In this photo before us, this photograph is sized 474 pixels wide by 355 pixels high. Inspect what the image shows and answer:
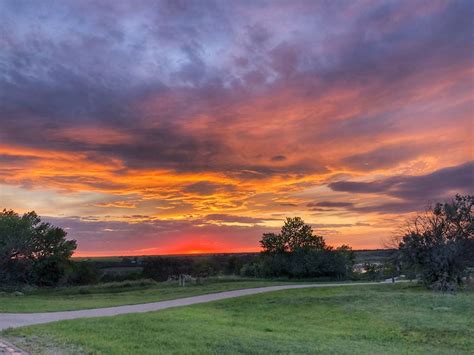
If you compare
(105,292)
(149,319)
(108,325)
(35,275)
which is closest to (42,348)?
(108,325)

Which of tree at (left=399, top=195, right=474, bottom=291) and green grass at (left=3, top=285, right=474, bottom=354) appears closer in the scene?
green grass at (left=3, top=285, right=474, bottom=354)

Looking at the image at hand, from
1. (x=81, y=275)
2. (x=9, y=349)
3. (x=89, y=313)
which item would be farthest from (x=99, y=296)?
(x=81, y=275)

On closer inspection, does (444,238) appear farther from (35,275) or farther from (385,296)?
(35,275)

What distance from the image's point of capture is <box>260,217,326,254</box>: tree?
129 ft

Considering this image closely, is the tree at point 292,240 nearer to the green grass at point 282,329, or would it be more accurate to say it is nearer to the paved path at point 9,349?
the green grass at point 282,329

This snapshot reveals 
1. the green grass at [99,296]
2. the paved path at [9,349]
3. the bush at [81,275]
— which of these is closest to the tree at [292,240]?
the green grass at [99,296]

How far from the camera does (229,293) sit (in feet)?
76.5

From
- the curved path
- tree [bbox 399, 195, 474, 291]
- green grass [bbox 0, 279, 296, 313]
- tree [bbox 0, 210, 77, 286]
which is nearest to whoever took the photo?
the curved path

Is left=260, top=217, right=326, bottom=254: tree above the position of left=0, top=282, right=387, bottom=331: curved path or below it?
above

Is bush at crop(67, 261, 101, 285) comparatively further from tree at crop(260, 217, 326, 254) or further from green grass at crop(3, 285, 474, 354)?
green grass at crop(3, 285, 474, 354)

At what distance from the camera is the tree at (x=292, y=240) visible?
39.2 meters

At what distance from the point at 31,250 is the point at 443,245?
2881cm

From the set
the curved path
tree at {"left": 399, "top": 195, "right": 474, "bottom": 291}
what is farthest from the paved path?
tree at {"left": 399, "top": 195, "right": 474, "bottom": 291}

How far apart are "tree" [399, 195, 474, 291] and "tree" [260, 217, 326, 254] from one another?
13500 millimetres
